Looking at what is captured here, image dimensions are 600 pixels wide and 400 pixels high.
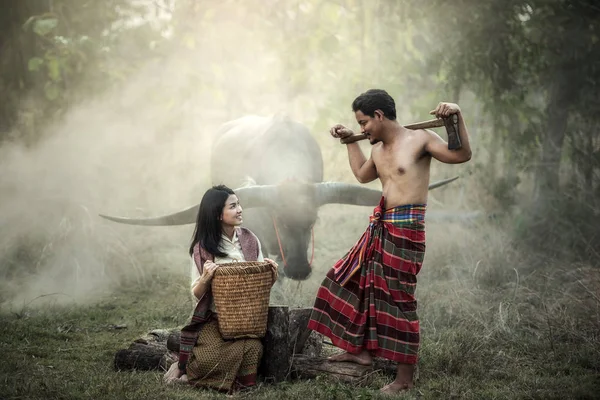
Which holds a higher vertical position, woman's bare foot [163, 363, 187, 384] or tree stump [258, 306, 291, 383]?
tree stump [258, 306, 291, 383]

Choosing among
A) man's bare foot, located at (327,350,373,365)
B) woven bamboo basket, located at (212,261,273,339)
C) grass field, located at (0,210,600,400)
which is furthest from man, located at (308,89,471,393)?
woven bamboo basket, located at (212,261,273,339)

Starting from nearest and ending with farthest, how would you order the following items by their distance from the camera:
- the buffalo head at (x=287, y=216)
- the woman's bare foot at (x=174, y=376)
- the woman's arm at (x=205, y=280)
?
the woman's arm at (x=205, y=280), the woman's bare foot at (x=174, y=376), the buffalo head at (x=287, y=216)

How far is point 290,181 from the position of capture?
608 centimetres

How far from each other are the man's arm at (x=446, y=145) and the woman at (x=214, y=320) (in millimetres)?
1091

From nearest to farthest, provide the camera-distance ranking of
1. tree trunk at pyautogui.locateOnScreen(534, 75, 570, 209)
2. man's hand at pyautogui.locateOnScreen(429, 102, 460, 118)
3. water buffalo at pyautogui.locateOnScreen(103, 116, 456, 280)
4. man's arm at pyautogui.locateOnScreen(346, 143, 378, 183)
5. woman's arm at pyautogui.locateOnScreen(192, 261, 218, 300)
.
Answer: man's hand at pyautogui.locateOnScreen(429, 102, 460, 118) < woman's arm at pyautogui.locateOnScreen(192, 261, 218, 300) < man's arm at pyautogui.locateOnScreen(346, 143, 378, 183) < water buffalo at pyautogui.locateOnScreen(103, 116, 456, 280) < tree trunk at pyautogui.locateOnScreen(534, 75, 570, 209)

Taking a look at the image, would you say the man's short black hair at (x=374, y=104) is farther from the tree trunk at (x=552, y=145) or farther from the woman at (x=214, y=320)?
the tree trunk at (x=552, y=145)

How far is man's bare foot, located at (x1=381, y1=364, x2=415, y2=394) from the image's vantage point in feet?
10.7

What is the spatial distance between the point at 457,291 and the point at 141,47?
5.83 metres

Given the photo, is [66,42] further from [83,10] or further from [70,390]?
[70,390]

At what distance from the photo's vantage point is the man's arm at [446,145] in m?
3.20

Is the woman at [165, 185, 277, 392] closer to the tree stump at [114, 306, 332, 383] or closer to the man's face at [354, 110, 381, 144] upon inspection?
the tree stump at [114, 306, 332, 383]

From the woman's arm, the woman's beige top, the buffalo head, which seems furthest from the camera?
the buffalo head

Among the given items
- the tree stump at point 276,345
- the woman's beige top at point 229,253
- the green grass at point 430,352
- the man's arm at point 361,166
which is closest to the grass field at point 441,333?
the green grass at point 430,352

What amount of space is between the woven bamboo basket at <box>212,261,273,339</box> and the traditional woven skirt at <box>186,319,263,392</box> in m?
0.06
